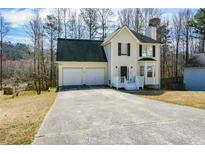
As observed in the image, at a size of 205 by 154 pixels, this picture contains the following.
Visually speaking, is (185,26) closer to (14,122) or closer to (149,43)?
(149,43)

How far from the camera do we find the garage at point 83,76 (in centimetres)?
2205

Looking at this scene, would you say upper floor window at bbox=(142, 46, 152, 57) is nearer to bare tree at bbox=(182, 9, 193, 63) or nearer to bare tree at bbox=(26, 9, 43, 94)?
bare tree at bbox=(26, 9, 43, 94)

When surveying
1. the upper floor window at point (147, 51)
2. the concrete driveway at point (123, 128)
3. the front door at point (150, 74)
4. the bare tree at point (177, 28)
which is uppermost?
the bare tree at point (177, 28)

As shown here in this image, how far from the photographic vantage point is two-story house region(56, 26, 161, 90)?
861 inches

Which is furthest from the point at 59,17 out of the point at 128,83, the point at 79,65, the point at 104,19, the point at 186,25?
the point at 186,25

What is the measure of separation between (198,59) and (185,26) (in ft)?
34.6

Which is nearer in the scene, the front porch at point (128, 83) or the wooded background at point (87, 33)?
the front porch at point (128, 83)

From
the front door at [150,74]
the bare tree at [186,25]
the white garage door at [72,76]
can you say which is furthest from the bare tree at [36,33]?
the bare tree at [186,25]

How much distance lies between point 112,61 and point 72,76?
4268 millimetres

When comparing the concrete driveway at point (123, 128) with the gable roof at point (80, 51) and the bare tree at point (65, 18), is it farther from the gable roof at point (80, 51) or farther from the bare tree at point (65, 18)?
the bare tree at point (65, 18)

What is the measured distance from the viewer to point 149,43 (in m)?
22.9

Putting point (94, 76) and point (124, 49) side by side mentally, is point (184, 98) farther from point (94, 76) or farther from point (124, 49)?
point (94, 76)
